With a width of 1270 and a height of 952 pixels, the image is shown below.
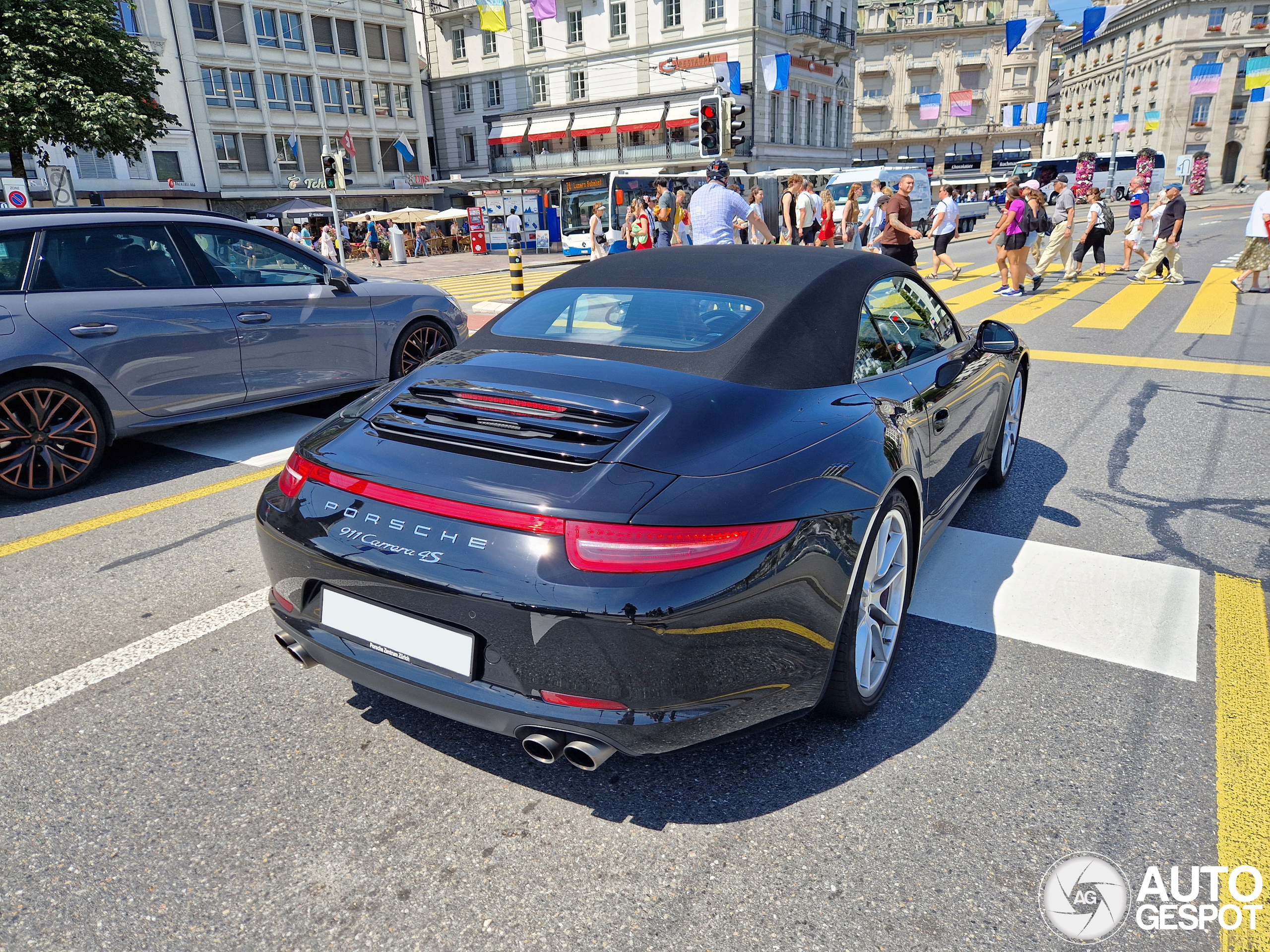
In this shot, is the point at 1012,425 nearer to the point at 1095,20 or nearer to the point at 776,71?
the point at 1095,20

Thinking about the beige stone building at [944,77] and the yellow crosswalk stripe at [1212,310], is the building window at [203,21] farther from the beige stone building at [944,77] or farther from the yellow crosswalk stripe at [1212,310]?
the beige stone building at [944,77]

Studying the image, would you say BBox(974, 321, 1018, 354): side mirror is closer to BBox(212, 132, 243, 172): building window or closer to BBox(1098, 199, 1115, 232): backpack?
BBox(1098, 199, 1115, 232): backpack

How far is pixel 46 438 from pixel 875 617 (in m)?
4.69

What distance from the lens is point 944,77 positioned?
83.1 m

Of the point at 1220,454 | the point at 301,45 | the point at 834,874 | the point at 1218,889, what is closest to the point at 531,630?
the point at 834,874

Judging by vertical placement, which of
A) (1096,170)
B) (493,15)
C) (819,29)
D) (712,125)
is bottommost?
(1096,170)

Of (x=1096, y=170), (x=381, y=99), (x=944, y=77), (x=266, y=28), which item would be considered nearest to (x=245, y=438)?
(x=266, y=28)

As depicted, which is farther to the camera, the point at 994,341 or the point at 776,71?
the point at 776,71

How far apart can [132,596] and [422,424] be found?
200 centimetres

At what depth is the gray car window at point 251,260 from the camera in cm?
563

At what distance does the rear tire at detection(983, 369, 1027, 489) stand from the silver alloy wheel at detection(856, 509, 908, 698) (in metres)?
1.72

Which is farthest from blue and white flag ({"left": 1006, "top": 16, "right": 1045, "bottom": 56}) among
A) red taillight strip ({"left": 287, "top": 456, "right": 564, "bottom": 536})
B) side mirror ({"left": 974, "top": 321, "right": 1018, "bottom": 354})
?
red taillight strip ({"left": 287, "top": 456, "right": 564, "bottom": 536})

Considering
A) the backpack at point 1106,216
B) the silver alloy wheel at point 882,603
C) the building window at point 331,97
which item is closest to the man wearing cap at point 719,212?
the silver alloy wheel at point 882,603

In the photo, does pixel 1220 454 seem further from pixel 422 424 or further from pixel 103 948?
pixel 103 948
